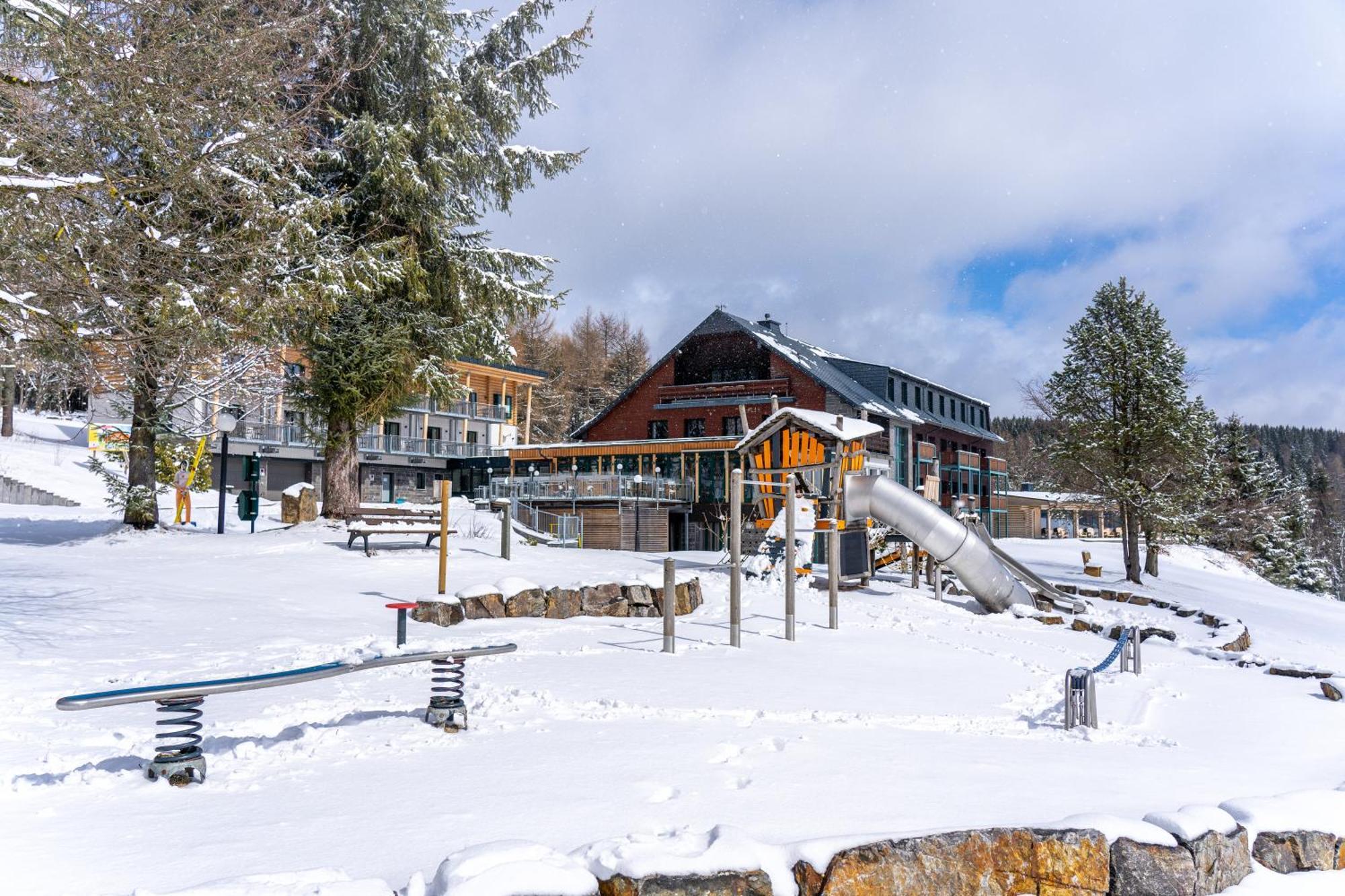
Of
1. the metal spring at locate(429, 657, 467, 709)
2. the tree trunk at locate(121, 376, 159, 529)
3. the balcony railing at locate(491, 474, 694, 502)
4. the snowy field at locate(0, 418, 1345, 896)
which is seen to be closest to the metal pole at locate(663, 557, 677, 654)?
the snowy field at locate(0, 418, 1345, 896)

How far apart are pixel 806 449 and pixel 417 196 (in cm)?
1014

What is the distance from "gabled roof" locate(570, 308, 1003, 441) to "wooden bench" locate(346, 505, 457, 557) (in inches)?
787

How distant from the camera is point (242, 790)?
5676mm

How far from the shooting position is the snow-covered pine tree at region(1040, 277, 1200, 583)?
1094 inches

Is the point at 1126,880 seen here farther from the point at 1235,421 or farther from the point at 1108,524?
the point at 1108,524

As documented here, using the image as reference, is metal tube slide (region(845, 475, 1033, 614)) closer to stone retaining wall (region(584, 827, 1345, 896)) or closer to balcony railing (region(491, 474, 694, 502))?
balcony railing (region(491, 474, 694, 502))

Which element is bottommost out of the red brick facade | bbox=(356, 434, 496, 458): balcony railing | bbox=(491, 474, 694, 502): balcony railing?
bbox=(491, 474, 694, 502): balcony railing

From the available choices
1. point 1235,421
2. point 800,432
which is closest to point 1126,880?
point 800,432

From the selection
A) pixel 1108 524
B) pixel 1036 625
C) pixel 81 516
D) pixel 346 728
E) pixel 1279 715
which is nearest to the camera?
pixel 346 728

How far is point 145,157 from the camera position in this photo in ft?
28.5

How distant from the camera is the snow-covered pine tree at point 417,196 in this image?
2044 cm

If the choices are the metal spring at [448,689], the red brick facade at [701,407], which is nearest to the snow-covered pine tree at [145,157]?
the metal spring at [448,689]

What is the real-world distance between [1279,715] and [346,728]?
946cm

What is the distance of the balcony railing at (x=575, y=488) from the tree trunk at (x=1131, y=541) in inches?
590
